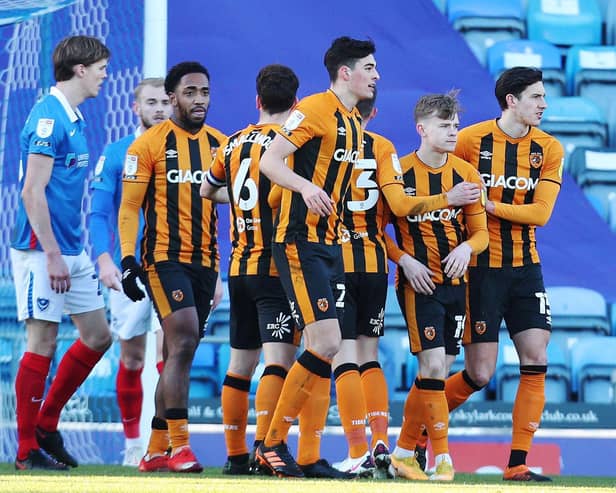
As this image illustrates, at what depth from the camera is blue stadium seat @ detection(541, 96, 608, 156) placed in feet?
29.6

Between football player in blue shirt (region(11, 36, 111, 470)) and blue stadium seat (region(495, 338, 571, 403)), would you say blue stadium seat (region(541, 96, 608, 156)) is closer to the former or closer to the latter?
blue stadium seat (region(495, 338, 571, 403))

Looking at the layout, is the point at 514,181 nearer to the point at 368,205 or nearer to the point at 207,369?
the point at 368,205

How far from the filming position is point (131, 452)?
646cm

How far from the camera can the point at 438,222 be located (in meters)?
5.59

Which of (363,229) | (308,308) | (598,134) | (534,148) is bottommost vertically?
(308,308)

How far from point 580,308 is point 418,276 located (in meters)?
3.11

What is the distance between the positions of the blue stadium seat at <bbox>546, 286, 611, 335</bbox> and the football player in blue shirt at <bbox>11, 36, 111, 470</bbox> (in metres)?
3.48

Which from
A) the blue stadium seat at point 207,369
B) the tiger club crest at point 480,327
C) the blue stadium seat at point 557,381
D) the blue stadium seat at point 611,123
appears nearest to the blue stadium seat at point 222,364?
the blue stadium seat at point 207,369

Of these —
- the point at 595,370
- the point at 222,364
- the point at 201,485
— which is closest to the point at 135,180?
the point at 201,485

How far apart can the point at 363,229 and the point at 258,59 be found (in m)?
3.48

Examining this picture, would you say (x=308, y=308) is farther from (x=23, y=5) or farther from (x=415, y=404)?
(x=23, y=5)

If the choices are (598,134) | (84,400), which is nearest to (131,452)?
(84,400)

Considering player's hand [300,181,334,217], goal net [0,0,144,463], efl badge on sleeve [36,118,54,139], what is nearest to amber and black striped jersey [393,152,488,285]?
player's hand [300,181,334,217]

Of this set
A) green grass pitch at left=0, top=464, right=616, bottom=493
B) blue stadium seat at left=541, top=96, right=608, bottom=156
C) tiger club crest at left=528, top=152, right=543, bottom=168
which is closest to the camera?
green grass pitch at left=0, top=464, right=616, bottom=493
